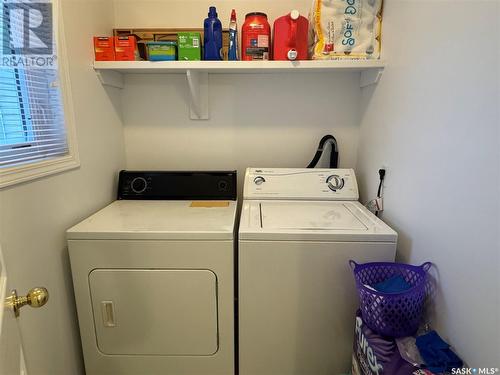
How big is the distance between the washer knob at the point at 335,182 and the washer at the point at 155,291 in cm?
70

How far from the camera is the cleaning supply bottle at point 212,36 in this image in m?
1.61

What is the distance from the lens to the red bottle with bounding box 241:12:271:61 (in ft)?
5.30

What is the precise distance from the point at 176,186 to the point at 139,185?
0.80 feet

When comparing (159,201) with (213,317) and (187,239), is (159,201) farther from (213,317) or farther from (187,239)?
(213,317)

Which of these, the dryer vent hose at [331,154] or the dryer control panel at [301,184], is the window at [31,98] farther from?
the dryer vent hose at [331,154]

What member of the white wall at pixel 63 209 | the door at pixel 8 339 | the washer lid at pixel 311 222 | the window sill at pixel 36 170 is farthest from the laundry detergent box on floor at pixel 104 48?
the door at pixel 8 339

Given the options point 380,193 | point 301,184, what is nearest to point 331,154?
point 301,184

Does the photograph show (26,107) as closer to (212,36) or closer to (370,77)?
(212,36)

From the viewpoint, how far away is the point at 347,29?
1.60 m

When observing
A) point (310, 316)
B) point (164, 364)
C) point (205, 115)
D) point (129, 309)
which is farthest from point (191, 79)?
point (164, 364)

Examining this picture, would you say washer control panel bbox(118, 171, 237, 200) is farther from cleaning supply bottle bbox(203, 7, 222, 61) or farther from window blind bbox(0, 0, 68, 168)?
cleaning supply bottle bbox(203, 7, 222, 61)

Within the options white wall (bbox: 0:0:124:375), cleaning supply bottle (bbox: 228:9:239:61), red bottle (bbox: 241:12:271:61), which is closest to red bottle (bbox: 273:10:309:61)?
red bottle (bbox: 241:12:271:61)

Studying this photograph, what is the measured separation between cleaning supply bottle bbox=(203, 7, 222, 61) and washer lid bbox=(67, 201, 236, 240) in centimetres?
87

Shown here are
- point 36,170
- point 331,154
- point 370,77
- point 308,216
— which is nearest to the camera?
point 36,170
